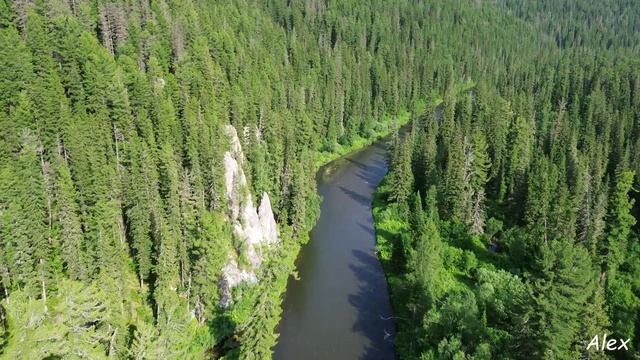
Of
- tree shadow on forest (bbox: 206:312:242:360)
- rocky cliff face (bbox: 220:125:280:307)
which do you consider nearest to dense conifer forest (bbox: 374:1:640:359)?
rocky cliff face (bbox: 220:125:280:307)

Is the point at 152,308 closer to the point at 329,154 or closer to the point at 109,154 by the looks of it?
the point at 109,154

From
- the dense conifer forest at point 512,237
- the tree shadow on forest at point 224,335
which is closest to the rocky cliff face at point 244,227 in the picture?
the tree shadow on forest at point 224,335

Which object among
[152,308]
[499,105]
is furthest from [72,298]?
[499,105]

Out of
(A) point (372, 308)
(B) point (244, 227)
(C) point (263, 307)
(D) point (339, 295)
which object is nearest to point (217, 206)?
(B) point (244, 227)

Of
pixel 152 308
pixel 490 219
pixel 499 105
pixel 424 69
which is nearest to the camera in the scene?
pixel 152 308

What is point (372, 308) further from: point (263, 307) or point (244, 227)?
point (263, 307)

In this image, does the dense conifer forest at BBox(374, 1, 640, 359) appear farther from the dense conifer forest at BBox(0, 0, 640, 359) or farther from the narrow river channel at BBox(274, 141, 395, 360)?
the narrow river channel at BBox(274, 141, 395, 360)

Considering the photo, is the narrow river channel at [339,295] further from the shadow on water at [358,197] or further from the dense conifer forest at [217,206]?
the dense conifer forest at [217,206]
